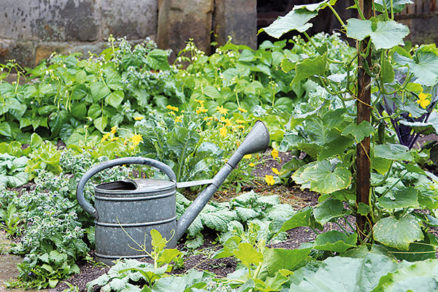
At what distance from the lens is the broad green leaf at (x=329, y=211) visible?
1877mm

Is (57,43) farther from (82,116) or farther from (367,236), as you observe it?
(367,236)

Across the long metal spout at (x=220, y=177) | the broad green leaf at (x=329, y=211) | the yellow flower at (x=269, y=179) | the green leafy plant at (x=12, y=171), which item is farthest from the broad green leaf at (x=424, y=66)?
the green leafy plant at (x=12, y=171)

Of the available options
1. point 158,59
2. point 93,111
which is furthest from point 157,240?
point 158,59

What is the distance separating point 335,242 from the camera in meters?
1.78

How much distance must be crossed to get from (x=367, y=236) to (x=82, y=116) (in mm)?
3006

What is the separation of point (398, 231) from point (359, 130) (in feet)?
1.04

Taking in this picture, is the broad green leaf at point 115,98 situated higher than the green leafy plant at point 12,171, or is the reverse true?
the broad green leaf at point 115,98

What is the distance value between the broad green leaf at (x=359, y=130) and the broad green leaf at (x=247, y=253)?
0.44m

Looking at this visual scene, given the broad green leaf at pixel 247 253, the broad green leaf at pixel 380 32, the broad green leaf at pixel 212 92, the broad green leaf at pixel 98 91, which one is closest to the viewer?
the broad green leaf at pixel 380 32

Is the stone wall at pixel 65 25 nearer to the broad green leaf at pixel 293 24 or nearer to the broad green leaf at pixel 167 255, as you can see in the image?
the broad green leaf at pixel 167 255

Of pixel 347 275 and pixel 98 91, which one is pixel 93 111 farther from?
pixel 347 275

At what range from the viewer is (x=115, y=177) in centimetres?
272

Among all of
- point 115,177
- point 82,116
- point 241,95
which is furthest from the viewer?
point 241,95

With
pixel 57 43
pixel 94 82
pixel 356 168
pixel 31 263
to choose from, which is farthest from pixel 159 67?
pixel 356 168
